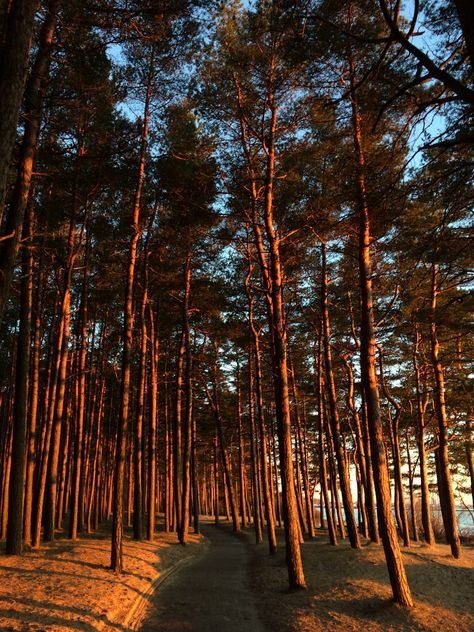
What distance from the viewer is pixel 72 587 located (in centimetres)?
796

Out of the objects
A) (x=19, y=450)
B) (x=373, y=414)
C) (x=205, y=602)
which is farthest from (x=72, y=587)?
(x=373, y=414)

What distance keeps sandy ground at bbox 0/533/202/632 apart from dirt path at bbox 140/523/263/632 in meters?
0.47

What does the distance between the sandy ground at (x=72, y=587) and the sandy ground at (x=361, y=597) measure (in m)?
2.55

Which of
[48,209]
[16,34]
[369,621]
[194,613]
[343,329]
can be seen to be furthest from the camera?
[343,329]

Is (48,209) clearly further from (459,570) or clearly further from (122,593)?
(459,570)

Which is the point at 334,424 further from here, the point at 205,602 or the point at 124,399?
the point at 205,602

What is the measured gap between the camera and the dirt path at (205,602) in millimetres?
7375

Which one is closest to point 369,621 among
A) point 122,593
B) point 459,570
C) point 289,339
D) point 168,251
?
point 122,593

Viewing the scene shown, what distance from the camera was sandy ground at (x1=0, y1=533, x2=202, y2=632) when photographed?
6.35 m

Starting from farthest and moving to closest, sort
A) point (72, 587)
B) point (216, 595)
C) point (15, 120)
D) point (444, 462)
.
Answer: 1. point (444, 462)
2. point (216, 595)
3. point (72, 587)
4. point (15, 120)

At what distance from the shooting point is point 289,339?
22.9 meters

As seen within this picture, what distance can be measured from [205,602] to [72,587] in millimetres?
2587

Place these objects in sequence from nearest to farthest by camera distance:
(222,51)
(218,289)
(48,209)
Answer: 1. (222,51)
2. (48,209)
3. (218,289)

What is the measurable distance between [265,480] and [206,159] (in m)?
12.4
